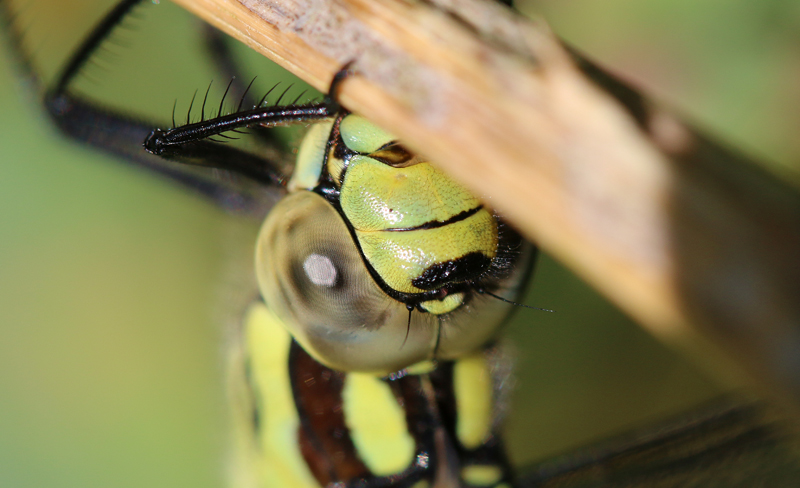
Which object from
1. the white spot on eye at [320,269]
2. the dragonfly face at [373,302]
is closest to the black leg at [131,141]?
the dragonfly face at [373,302]

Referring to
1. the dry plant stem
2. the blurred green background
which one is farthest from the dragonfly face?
the blurred green background

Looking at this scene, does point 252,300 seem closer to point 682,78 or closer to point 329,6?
point 329,6

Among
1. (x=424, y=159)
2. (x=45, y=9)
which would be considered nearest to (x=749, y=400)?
(x=424, y=159)

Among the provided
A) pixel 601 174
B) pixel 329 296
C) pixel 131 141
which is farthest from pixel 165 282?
pixel 601 174

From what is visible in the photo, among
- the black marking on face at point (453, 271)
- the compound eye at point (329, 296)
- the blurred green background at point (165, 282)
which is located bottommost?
the blurred green background at point (165, 282)

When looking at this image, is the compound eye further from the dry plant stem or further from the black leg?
the dry plant stem

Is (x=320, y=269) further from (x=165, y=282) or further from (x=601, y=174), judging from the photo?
(x=165, y=282)

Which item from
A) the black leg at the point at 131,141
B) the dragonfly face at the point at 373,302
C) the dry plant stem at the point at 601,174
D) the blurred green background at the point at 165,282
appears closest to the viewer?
the dry plant stem at the point at 601,174

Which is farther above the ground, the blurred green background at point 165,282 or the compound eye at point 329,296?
the compound eye at point 329,296

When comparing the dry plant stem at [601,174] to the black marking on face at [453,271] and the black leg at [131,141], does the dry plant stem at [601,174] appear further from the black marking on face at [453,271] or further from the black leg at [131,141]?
the black leg at [131,141]
